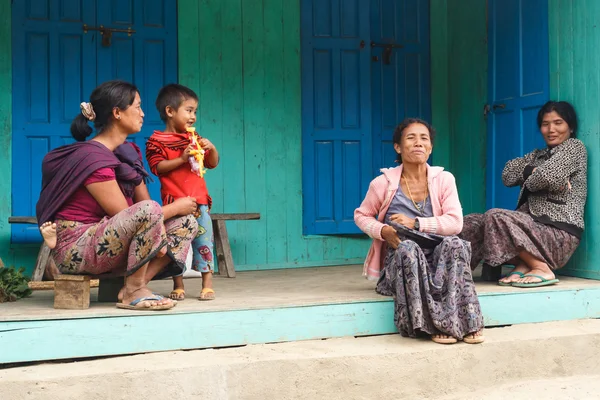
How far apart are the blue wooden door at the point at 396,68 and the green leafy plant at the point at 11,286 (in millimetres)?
3367

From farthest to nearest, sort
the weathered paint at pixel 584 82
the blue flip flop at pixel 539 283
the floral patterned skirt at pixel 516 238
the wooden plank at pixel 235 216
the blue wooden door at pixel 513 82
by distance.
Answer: the wooden plank at pixel 235 216
the blue wooden door at pixel 513 82
the weathered paint at pixel 584 82
the floral patterned skirt at pixel 516 238
the blue flip flop at pixel 539 283

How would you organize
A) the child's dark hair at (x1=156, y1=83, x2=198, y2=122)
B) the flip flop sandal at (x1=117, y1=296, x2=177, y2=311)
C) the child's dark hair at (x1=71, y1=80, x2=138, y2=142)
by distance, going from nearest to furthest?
the flip flop sandal at (x1=117, y1=296, x2=177, y2=311), the child's dark hair at (x1=71, y1=80, x2=138, y2=142), the child's dark hair at (x1=156, y1=83, x2=198, y2=122)

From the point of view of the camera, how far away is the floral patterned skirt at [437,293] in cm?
436

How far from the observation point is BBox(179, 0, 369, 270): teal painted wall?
6.64 meters

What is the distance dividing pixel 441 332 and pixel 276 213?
2.74 m

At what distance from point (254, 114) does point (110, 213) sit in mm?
2791

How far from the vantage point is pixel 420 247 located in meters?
4.67

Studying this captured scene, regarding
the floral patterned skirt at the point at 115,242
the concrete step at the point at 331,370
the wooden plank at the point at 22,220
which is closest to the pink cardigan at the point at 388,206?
the concrete step at the point at 331,370

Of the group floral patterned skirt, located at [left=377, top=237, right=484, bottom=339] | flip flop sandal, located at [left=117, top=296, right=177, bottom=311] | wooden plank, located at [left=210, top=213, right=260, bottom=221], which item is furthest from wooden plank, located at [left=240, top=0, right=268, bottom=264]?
flip flop sandal, located at [left=117, top=296, right=177, bottom=311]

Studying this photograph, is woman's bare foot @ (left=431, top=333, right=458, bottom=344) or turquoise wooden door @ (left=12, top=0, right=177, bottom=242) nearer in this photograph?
woman's bare foot @ (left=431, top=333, right=458, bottom=344)

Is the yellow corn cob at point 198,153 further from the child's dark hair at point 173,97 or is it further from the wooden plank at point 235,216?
the wooden plank at point 235,216

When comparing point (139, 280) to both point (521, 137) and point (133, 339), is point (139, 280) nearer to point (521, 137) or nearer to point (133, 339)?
point (133, 339)

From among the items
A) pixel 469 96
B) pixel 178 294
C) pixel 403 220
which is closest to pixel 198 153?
pixel 178 294

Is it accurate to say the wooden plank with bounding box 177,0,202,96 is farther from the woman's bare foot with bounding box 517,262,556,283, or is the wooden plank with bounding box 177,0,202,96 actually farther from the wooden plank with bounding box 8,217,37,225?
the woman's bare foot with bounding box 517,262,556,283
